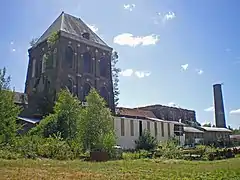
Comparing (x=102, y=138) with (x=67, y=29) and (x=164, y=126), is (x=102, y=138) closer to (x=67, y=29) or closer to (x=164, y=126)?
(x=164, y=126)

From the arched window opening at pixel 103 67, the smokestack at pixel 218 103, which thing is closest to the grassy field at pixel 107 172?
the arched window opening at pixel 103 67

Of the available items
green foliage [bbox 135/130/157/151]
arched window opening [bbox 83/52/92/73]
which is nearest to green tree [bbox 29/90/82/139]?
green foliage [bbox 135/130/157/151]

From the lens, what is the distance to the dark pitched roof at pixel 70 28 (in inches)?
1976

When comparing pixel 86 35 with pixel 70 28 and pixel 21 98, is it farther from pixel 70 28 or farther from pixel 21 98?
pixel 21 98

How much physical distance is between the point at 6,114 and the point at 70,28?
2840 centimetres

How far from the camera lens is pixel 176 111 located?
71188 millimetres

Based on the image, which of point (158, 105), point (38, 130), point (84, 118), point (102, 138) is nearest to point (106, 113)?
point (84, 118)

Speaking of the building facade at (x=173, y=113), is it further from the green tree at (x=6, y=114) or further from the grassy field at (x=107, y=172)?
the grassy field at (x=107, y=172)

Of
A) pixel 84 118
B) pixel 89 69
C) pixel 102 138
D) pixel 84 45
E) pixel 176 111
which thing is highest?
pixel 84 45

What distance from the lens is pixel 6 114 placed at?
2530 centimetres

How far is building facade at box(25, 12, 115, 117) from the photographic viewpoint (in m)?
46.5

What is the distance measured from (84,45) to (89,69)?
3.95m

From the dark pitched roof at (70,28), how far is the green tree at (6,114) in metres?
22.3

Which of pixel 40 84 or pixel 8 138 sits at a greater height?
pixel 40 84
